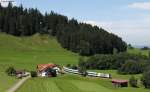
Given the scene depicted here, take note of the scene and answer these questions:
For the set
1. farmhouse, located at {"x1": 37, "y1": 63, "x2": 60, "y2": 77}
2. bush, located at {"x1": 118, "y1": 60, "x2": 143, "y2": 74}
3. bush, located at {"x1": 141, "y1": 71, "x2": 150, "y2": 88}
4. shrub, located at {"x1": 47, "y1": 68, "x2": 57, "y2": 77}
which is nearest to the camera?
bush, located at {"x1": 141, "y1": 71, "x2": 150, "y2": 88}

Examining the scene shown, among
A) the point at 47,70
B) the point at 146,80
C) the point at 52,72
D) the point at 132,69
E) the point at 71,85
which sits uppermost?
the point at 47,70

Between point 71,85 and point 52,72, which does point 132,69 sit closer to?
point 52,72

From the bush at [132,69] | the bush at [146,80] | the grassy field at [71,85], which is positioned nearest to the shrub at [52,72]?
the grassy field at [71,85]

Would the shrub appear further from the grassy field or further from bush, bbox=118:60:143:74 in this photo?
bush, bbox=118:60:143:74

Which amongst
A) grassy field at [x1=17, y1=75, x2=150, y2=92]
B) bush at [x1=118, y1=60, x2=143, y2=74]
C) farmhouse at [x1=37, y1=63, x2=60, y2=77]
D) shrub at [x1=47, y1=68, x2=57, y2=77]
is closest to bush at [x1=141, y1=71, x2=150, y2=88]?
grassy field at [x1=17, y1=75, x2=150, y2=92]

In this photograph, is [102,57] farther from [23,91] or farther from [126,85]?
[23,91]

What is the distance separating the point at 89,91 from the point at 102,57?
8470 centimetres

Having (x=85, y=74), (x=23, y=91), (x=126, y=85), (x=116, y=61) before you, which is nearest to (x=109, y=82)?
(x=126, y=85)

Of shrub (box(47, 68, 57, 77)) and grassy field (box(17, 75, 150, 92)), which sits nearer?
grassy field (box(17, 75, 150, 92))

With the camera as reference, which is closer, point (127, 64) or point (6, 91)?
point (6, 91)

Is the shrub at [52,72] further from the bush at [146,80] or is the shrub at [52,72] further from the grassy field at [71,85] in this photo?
the bush at [146,80]

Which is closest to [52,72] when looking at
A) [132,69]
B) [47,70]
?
[47,70]

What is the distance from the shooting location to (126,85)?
92812mm

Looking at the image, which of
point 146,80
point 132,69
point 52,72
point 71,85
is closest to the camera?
point 71,85
